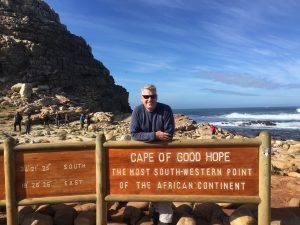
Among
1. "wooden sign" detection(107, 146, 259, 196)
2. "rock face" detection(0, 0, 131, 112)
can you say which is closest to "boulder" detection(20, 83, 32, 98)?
"rock face" detection(0, 0, 131, 112)

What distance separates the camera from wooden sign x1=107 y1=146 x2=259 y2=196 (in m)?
5.10

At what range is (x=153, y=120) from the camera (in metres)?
5.46

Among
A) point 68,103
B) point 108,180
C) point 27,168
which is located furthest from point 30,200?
point 68,103

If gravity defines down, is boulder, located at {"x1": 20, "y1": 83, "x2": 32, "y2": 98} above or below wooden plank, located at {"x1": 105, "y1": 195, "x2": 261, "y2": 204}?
above

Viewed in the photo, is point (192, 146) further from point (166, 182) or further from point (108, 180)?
point (108, 180)

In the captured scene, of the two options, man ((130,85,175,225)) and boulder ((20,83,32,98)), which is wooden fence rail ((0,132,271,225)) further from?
boulder ((20,83,32,98))

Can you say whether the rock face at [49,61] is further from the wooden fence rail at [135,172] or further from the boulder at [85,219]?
the wooden fence rail at [135,172]

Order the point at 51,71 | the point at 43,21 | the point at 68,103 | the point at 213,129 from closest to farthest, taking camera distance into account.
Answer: the point at 213,129, the point at 68,103, the point at 51,71, the point at 43,21

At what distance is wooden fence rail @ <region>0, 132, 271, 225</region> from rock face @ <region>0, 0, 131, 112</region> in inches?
2045

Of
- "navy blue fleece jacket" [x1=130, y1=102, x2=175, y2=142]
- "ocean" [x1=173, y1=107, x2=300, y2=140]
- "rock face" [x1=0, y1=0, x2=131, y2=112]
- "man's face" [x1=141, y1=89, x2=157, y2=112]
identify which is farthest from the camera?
"rock face" [x1=0, y1=0, x2=131, y2=112]

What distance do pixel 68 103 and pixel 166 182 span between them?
50.5 meters

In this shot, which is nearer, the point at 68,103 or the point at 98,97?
the point at 68,103

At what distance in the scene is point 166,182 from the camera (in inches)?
206

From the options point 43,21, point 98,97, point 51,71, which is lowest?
point 98,97
